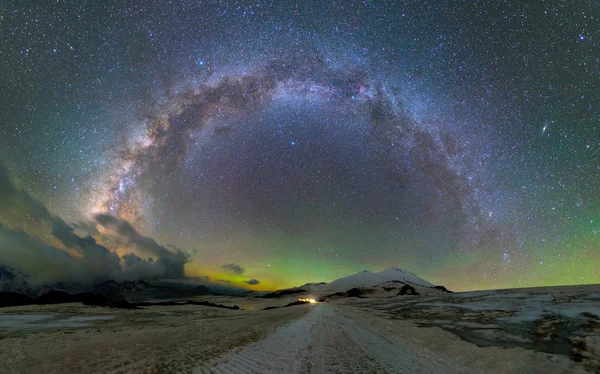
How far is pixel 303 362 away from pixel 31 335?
A: 1756 cm

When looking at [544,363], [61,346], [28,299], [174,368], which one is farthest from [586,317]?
[28,299]

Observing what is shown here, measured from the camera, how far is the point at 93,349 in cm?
1077

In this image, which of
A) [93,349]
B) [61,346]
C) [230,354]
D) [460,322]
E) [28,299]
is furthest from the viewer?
[28,299]

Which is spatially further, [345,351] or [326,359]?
[345,351]

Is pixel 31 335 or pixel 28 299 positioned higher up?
pixel 31 335

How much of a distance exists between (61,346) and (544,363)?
19.3 meters

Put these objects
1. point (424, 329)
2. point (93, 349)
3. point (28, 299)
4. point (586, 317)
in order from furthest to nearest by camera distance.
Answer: point (28, 299), point (424, 329), point (586, 317), point (93, 349)

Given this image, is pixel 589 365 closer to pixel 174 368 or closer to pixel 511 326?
pixel 511 326

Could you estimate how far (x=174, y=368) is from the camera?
7750 mm

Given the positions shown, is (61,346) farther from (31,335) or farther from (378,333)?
(378,333)

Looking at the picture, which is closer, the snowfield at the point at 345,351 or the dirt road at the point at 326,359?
the dirt road at the point at 326,359

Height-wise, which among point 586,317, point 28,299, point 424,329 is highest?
point 586,317

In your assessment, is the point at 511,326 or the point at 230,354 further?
the point at 511,326

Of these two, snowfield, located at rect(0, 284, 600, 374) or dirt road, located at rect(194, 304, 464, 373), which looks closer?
dirt road, located at rect(194, 304, 464, 373)
